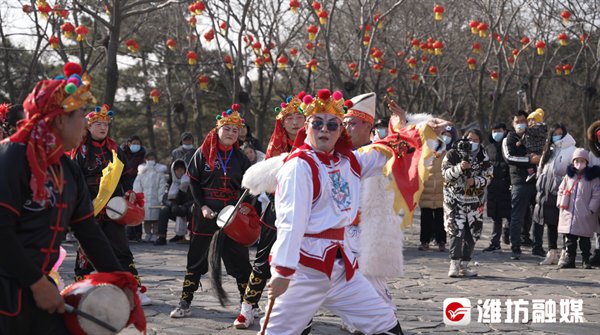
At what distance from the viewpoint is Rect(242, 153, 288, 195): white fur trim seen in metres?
5.15

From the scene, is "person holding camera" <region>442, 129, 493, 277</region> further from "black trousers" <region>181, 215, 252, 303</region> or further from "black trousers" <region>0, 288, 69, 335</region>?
"black trousers" <region>0, 288, 69, 335</region>

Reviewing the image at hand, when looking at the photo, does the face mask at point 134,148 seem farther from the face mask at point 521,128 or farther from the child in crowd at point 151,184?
the face mask at point 521,128

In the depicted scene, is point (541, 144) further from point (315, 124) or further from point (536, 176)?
point (315, 124)

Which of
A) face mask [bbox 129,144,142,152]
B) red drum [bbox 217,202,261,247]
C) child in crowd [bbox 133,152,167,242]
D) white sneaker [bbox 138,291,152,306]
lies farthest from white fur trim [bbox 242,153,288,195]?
child in crowd [bbox 133,152,167,242]

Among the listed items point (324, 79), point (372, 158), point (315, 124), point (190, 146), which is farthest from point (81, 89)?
point (324, 79)

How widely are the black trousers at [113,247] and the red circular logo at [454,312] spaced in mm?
2951

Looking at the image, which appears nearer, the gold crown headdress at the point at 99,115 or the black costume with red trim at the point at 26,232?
the black costume with red trim at the point at 26,232

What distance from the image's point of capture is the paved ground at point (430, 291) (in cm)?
694

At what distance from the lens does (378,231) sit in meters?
6.33

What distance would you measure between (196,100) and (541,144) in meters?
17.9

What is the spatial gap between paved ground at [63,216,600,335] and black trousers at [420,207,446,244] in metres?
0.26

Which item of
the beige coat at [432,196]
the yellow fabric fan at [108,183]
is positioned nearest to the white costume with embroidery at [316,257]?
the yellow fabric fan at [108,183]

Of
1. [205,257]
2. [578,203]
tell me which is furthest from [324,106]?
[578,203]

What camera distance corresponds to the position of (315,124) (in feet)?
16.4
